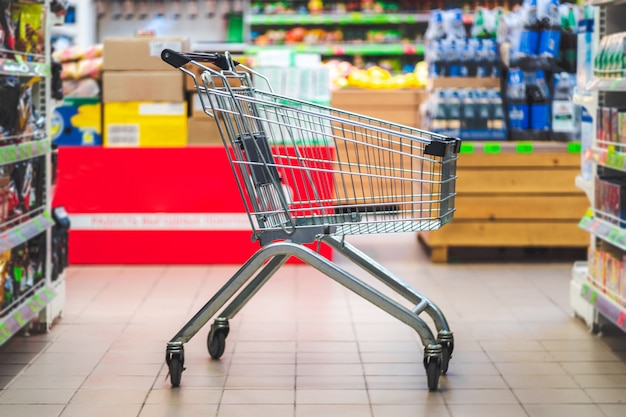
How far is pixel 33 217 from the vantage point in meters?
4.05

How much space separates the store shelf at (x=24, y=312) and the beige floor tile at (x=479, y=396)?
1.57 metres

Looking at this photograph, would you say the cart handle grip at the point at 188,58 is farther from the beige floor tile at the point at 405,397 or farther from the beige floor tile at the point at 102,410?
the beige floor tile at the point at 405,397

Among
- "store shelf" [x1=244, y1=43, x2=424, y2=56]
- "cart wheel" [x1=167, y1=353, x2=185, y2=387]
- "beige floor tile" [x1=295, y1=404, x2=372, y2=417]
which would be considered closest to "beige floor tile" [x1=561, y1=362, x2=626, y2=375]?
"beige floor tile" [x1=295, y1=404, x2=372, y2=417]

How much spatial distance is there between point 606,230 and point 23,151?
2338mm

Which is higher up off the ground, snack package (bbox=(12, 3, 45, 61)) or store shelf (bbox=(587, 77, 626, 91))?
snack package (bbox=(12, 3, 45, 61))

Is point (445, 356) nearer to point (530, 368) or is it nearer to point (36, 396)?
point (530, 368)

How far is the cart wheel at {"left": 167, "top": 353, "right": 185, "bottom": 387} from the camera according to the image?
3.29m

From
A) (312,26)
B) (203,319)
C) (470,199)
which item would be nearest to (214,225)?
(470,199)

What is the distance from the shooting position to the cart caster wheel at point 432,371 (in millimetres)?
3227

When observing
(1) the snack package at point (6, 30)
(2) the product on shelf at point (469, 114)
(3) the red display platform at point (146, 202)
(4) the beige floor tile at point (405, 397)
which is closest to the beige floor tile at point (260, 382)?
(4) the beige floor tile at point (405, 397)

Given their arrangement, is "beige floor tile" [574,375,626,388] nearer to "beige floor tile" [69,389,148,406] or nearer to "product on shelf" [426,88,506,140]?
"beige floor tile" [69,389,148,406]

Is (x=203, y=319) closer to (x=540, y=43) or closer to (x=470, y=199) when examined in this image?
(x=470, y=199)

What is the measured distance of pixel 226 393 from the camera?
10.7ft

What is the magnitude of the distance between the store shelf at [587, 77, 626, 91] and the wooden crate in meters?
1.87
